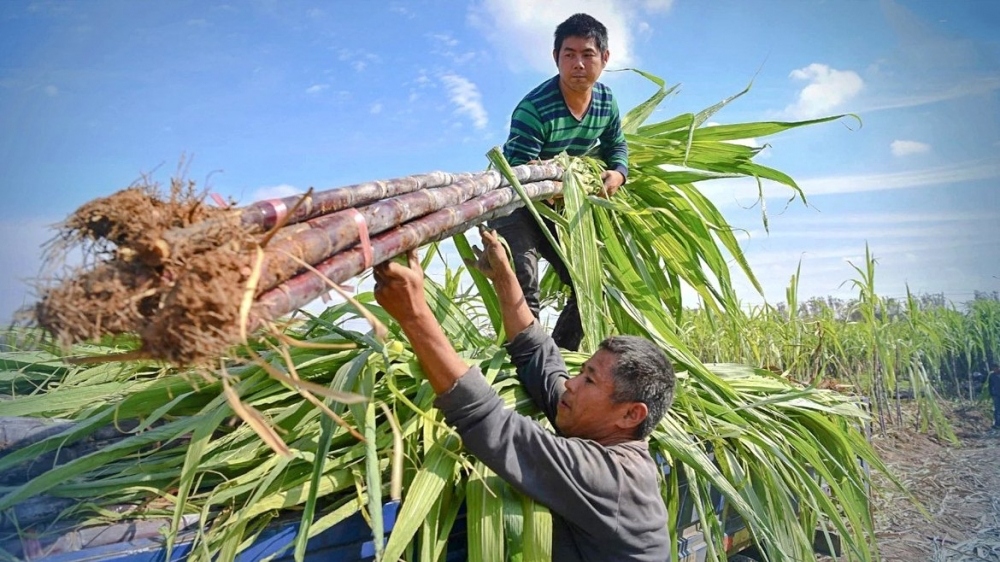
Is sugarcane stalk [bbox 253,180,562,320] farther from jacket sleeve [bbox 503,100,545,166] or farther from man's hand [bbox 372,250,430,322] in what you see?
jacket sleeve [bbox 503,100,545,166]

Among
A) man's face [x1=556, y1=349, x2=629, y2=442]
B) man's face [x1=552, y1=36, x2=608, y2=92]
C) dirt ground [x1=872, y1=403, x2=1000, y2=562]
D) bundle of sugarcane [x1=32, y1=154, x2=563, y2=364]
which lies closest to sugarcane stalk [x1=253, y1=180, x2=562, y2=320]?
bundle of sugarcane [x1=32, y1=154, x2=563, y2=364]

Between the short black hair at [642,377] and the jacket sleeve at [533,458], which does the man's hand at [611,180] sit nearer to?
the short black hair at [642,377]

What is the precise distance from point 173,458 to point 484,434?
74cm

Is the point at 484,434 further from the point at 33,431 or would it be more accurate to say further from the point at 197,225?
the point at 33,431

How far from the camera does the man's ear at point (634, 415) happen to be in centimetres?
191

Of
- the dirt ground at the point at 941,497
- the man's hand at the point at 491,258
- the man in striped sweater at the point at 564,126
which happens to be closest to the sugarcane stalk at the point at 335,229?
the man's hand at the point at 491,258

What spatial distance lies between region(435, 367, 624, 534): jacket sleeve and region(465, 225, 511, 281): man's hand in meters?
0.62

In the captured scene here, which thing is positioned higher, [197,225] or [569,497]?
[197,225]

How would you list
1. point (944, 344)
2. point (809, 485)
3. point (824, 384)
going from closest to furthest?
point (809, 485) → point (824, 384) → point (944, 344)

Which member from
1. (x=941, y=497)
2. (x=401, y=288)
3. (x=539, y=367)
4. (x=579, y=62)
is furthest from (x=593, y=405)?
(x=941, y=497)

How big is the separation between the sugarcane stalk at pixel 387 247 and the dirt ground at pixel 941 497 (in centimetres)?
231

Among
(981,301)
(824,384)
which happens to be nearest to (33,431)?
(824,384)

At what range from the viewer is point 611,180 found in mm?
2816

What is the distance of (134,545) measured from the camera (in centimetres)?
133
